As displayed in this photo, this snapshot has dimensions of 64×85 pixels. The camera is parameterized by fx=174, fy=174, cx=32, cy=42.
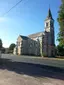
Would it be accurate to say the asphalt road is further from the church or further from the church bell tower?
the church bell tower

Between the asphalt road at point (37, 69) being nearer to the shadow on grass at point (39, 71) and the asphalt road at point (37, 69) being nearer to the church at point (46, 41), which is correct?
the shadow on grass at point (39, 71)

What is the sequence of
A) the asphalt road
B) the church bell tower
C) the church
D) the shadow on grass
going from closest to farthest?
the shadow on grass, the asphalt road, the church bell tower, the church

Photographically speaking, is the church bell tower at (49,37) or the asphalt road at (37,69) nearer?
the asphalt road at (37,69)

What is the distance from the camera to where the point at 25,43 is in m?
99.5

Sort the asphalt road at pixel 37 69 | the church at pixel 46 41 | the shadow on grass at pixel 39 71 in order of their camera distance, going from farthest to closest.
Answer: the church at pixel 46 41 < the asphalt road at pixel 37 69 < the shadow on grass at pixel 39 71

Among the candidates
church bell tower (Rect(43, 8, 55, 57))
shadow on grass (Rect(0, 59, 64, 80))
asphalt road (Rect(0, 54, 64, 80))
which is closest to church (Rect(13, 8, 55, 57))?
church bell tower (Rect(43, 8, 55, 57))

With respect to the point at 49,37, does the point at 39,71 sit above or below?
below

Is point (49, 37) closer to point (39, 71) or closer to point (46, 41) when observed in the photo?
point (46, 41)

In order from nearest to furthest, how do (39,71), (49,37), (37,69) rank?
(39,71)
(37,69)
(49,37)

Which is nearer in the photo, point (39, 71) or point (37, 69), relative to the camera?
point (39, 71)


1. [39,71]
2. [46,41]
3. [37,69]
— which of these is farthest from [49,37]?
[39,71]

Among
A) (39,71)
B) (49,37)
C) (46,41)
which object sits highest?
(49,37)

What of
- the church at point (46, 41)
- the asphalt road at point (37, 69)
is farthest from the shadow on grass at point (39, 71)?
the church at point (46, 41)

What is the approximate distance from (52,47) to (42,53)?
20.0 ft
